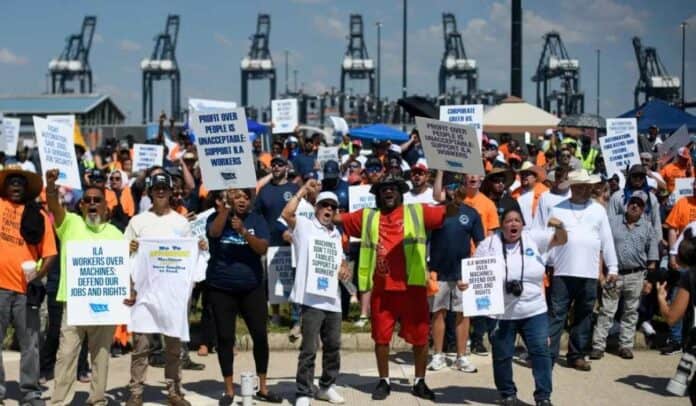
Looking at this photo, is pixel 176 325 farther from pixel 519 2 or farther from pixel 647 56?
pixel 647 56

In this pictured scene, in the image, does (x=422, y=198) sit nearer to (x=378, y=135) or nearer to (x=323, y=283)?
(x=323, y=283)

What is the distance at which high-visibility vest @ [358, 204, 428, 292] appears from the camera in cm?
848

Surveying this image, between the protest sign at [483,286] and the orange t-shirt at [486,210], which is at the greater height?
the orange t-shirt at [486,210]

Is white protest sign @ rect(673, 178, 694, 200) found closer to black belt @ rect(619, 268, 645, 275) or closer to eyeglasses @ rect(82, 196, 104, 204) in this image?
black belt @ rect(619, 268, 645, 275)

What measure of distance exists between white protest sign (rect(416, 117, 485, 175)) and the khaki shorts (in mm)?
1707

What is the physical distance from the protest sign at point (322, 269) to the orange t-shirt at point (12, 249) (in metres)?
2.19

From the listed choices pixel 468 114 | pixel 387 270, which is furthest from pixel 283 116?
pixel 387 270

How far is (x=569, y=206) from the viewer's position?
372 inches

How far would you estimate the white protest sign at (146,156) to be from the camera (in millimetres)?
15992

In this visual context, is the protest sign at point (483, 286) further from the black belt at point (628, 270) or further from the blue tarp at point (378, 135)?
the blue tarp at point (378, 135)

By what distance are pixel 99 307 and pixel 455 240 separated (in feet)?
11.9

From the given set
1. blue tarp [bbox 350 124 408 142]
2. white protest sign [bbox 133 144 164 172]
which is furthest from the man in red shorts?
blue tarp [bbox 350 124 408 142]

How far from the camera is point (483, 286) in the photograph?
827 cm

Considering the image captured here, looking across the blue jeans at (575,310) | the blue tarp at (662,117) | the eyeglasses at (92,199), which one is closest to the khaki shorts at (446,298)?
the blue jeans at (575,310)
